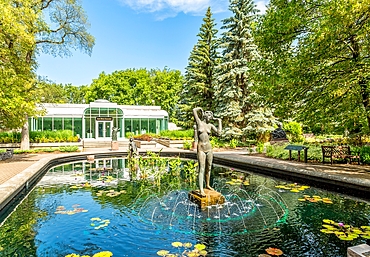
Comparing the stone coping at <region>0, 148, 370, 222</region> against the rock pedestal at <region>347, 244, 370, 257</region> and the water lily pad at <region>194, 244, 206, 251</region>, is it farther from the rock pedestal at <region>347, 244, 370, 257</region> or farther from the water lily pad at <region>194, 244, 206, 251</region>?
the rock pedestal at <region>347, 244, 370, 257</region>

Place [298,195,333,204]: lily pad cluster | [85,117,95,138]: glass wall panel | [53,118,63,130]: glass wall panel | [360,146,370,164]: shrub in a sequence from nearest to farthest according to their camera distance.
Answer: [298,195,333,204]: lily pad cluster → [360,146,370,164]: shrub → [53,118,63,130]: glass wall panel → [85,117,95,138]: glass wall panel

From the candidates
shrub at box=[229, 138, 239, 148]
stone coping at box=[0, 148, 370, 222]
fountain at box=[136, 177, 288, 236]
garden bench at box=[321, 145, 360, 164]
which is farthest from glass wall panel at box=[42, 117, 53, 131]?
garden bench at box=[321, 145, 360, 164]

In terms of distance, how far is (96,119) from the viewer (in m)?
28.2

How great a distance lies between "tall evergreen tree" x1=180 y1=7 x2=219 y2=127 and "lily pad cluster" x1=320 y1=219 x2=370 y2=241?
1933 cm

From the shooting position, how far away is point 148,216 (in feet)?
18.1

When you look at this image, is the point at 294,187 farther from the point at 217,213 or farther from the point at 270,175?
the point at 217,213

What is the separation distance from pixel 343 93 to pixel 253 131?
396 inches

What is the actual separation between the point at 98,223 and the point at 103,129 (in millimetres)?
24858

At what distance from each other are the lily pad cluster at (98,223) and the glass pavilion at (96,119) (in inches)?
927

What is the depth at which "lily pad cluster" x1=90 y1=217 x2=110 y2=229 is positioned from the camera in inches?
194

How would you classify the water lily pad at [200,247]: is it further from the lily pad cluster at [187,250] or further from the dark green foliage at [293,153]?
the dark green foliage at [293,153]

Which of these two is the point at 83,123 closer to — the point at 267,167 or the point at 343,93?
the point at 267,167

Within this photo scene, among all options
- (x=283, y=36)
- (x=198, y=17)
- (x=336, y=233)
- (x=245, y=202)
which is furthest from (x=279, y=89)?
(x=198, y=17)

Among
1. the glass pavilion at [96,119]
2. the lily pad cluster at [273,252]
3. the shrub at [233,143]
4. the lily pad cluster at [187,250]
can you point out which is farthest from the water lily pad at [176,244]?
the glass pavilion at [96,119]
